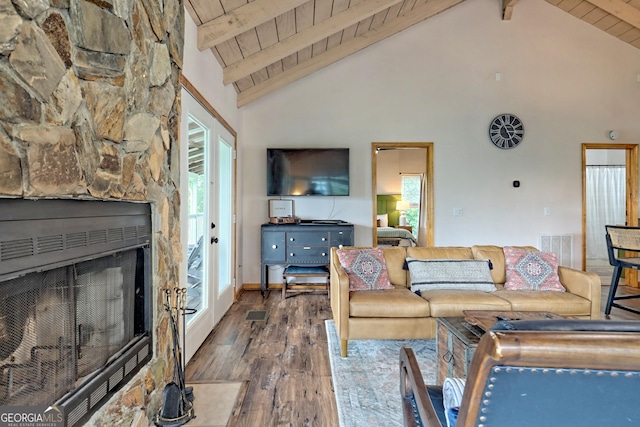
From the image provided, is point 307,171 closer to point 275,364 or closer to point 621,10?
point 275,364

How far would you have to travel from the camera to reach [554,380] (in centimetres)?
71

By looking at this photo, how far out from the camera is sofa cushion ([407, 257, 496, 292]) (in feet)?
9.89

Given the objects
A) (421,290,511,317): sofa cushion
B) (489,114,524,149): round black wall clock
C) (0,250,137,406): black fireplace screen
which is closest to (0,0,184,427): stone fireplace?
(0,250,137,406): black fireplace screen

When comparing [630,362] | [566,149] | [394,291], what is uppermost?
[566,149]

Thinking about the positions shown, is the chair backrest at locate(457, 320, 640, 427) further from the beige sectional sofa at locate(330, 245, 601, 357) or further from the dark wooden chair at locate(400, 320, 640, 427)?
the beige sectional sofa at locate(330, 245, 601, 357)

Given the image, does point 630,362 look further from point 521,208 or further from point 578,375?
point 521,208

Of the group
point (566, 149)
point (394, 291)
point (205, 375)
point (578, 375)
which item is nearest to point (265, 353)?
point (205, 375)

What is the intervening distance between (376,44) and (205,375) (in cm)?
471

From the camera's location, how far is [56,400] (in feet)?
3.84

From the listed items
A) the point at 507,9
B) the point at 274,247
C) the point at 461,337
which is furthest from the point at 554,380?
the point at 507,9

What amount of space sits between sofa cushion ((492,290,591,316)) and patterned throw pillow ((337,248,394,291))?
98cm

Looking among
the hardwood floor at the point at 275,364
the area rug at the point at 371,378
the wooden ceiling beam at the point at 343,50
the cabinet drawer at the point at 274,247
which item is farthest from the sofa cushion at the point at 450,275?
the wooden ceiling beam at the point at 343,50

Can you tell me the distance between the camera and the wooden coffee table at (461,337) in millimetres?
1757

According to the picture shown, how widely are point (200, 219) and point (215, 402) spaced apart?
1.55m
